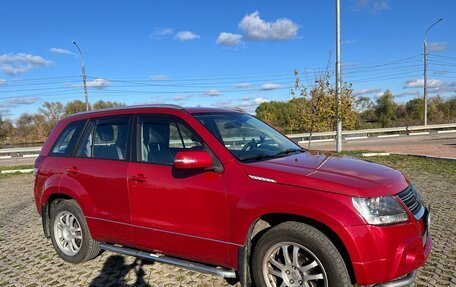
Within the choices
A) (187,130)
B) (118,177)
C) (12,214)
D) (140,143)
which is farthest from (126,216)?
(12,214)

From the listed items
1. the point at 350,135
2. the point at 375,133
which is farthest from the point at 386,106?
→ the point at 350,135

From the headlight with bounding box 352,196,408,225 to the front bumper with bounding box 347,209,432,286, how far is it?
0.05 m

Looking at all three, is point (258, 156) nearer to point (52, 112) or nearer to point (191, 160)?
point (191, 160)

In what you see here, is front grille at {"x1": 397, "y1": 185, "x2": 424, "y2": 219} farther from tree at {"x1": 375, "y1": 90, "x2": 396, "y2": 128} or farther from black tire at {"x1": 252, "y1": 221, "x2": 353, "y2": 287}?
tree at {"x1": 375, "y1": 90, "x2": 396, "y2": 128}

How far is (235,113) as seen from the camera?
16.0ft

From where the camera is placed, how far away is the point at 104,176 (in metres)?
4.48

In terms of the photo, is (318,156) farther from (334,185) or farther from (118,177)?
(118,177)

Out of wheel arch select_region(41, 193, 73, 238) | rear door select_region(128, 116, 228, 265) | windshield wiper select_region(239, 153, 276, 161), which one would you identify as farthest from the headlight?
wheel arch select_region(41, 193, 73, 238)

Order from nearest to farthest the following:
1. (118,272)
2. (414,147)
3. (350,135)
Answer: (118,272) → (414,147) → (350,135)

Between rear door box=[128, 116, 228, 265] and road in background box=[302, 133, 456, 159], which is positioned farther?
road in background box=[302, 133, 456, 159]

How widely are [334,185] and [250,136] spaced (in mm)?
1442

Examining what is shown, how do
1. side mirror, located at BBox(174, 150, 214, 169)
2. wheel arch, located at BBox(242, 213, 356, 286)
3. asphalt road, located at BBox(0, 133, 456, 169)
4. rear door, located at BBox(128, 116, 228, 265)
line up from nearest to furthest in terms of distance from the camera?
wheel arch, located at BBox(242, 213, 356, 286) → side mirror, located at BBox(174, 150, 214, 169) → rear door, located at BBox(128, 116, 228, 265) → asphalt road, located at BBox(0, 133, 456, 169)

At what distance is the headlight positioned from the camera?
3.04 m

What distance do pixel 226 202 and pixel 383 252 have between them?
1.36m
